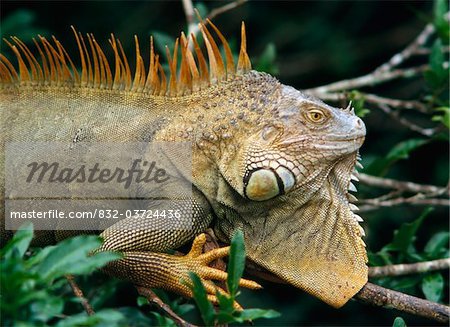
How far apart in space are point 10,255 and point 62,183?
129 centimetres

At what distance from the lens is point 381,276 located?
201 inches

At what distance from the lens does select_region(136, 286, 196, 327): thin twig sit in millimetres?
4094

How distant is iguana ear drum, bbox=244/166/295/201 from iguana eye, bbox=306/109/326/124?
0.33 metres

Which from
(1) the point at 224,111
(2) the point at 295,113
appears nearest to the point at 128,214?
(1) the point at 224,111

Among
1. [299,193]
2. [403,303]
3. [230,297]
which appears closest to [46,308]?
[230,297]

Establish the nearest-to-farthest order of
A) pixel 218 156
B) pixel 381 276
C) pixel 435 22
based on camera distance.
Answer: pixel 218 156, pixel 381 276, pixel 435 22

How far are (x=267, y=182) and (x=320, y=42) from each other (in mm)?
5303

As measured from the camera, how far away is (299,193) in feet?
14.6

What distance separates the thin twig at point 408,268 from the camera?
505cm

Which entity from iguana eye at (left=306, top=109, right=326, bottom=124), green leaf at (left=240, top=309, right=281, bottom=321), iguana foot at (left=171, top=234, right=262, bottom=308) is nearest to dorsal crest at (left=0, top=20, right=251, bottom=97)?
iguana eye at (left=306, top=109, right=326, bottom=124)

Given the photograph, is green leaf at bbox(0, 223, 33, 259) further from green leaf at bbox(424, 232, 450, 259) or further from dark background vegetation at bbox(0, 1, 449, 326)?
dark background vegetation at bbox(0, 1, 449, 326)

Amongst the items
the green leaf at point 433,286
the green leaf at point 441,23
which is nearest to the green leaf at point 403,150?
the green leaf at point 441,23

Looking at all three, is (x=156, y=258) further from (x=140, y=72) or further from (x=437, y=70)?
(x=437, y=70)

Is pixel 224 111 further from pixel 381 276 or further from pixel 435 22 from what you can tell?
pixel 435 22
